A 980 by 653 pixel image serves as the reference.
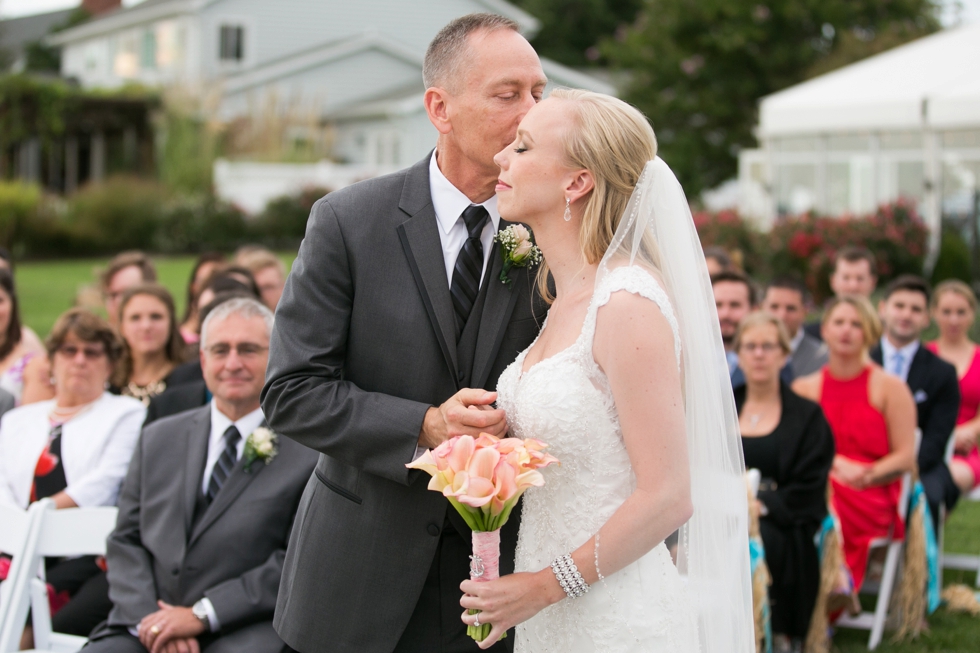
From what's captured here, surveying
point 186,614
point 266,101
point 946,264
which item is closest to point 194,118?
point 266,101

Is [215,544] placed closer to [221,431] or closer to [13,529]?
[221,431]

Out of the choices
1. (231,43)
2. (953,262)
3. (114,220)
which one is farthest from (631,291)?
(231,43)

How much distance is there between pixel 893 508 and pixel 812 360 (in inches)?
56.4

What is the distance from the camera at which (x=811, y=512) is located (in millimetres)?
5492

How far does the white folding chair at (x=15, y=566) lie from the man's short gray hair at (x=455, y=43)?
2.78 m

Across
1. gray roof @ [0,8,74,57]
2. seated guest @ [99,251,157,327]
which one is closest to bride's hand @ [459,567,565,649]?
seated guest @ [99,251,157,327]

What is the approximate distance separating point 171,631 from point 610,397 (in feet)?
7.32

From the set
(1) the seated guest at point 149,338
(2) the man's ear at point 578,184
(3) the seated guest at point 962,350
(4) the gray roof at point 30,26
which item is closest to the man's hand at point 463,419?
(2) the man's ear at point 578,184

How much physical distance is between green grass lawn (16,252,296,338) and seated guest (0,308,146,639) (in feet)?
31.4

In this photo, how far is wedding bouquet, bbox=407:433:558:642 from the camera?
244cm

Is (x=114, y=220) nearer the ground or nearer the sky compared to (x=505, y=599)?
nearer the sky

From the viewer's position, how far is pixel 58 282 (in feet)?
67.9

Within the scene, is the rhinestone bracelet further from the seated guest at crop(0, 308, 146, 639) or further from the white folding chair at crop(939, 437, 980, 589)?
the white folding chair at crop(939, 437, 980, 589)

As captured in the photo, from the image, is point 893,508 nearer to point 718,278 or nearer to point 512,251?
point 718,278
